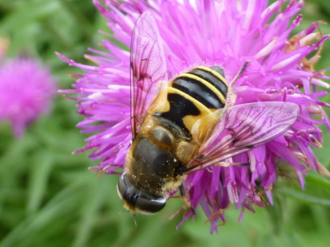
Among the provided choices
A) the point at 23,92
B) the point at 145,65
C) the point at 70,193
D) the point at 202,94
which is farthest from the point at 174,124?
the point at 23,92

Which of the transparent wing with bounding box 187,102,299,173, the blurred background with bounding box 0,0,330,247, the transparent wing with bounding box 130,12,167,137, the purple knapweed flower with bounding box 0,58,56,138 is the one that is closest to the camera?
the transparent wing with bounding box 187,102,299,173

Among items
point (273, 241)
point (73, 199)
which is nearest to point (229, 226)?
point (273, 241)

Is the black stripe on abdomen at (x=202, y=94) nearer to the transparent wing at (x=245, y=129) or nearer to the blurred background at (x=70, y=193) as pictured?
the transparent wing at (x=245, y=129)

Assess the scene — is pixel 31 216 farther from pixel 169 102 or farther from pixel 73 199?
pixel 169 102

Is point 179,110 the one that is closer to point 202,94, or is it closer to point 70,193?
point 202,94

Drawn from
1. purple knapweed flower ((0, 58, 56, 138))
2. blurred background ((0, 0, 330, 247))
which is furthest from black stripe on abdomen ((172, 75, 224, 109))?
purple knapweed flower ((0, 58, 56, 138))

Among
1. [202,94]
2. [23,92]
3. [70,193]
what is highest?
[202,94]

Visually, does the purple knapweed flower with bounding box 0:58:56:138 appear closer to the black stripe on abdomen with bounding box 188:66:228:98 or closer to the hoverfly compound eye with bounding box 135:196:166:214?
the hoverfly compound eye with bounding box 135:196:166:214
